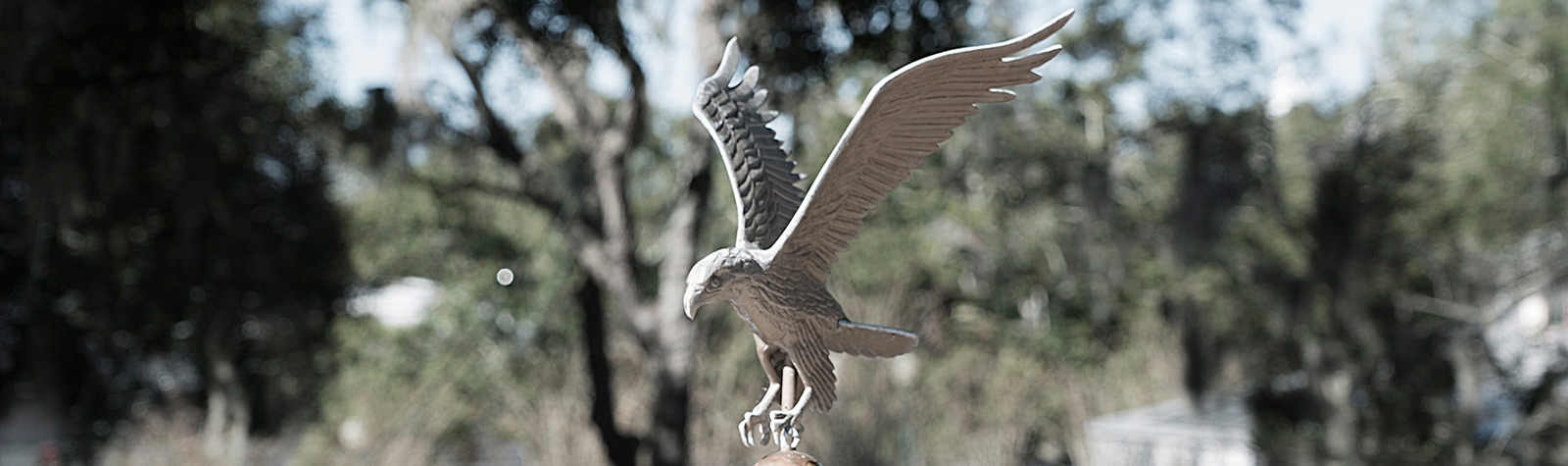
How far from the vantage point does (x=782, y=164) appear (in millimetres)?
2023

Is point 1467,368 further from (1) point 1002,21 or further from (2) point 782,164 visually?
(2) point 782,164

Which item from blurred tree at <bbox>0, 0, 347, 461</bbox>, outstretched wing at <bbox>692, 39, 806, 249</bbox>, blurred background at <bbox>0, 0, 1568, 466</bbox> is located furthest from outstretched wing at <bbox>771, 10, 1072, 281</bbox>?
blurred tree at <bbox>0, 0, 347, 461</bbox>

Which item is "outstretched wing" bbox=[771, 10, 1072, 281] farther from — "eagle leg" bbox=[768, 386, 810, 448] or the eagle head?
"eagle leg" bbox=[768, 386, 810, 448]

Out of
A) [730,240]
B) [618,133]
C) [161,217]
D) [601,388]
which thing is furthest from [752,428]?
[730,240]

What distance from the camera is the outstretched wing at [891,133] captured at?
180cm

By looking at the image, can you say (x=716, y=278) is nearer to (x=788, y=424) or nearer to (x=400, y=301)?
(x=788, y=424)

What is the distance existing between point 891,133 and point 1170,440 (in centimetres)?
791

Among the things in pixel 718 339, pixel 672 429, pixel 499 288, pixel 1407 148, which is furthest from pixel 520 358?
pixel 1407 148

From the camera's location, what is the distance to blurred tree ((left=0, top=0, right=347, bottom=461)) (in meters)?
5.84

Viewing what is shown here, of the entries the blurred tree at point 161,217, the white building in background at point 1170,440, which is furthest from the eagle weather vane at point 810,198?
the white building in background at point 1170,440

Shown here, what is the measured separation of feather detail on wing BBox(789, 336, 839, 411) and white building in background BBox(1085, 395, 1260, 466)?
6875mm

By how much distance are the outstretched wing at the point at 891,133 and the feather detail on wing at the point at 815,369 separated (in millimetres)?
132

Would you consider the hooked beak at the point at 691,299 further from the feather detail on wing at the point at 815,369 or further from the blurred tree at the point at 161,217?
the blurred tree at the point at 161,217

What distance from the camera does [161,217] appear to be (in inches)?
316
